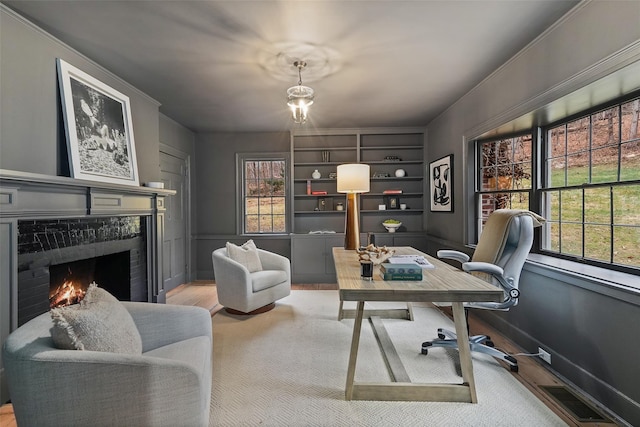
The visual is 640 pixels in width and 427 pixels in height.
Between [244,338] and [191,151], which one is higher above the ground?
[191,151]

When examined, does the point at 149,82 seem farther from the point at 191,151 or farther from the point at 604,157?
the point at 604,157

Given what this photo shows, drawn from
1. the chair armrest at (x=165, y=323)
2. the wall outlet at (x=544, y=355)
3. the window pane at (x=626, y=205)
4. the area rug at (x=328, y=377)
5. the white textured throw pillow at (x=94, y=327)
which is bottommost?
the area rug at (x=328, y=377)

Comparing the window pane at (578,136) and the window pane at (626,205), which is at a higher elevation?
the window pane at (578,136)

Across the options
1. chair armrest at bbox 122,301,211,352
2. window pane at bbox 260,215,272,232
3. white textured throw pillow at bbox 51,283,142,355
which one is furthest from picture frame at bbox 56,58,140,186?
window pane at bbox 260,215,272,232

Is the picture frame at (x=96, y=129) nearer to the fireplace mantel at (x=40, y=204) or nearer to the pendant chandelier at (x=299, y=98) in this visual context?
the fireplace mantel at (x=40, y=204)

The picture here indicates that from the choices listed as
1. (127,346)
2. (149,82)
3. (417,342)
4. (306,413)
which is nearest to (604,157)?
(417,342)

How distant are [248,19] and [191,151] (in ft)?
11.3

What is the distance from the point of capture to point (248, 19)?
209cm

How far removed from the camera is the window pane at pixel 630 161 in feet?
6.37

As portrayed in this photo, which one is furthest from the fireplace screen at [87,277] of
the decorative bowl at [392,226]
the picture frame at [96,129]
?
the decorative bowl at [392,226]

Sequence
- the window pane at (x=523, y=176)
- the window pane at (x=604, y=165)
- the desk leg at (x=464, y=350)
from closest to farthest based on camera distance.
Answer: the desk leg at (x=464, y=350)
the window pane at (x=604, y=165)
the window pane at (x=523, y=176)

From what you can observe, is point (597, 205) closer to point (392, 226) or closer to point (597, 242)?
point (597, 242)

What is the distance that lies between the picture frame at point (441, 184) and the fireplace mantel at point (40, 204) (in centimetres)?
363

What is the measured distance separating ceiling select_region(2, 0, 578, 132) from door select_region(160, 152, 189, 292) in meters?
1.15
